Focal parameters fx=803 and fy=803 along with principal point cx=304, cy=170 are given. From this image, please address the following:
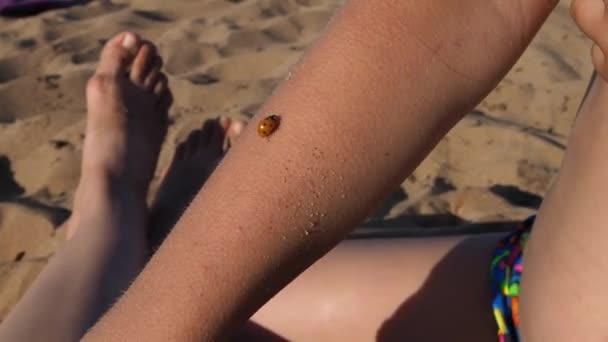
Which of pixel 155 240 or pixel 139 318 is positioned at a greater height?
pixel 139 318

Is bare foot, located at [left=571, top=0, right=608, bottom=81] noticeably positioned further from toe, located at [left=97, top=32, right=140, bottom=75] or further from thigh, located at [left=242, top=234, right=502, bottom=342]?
toe, located at [left=97, top=32, right=140, bottom=75]

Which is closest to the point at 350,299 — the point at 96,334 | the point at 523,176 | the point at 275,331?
the point at 275,331

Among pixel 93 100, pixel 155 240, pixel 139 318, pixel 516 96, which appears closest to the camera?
pixel 139 318

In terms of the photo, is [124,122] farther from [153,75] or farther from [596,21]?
[596,21]

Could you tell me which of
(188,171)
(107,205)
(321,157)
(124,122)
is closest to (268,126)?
(321,157)

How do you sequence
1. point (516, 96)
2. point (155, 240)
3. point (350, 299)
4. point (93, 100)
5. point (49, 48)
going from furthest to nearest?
1. point (49, 48)
2. point (516, 96)
3. point (93, 100)
4. point (155, 240)
5. point (350, 299)

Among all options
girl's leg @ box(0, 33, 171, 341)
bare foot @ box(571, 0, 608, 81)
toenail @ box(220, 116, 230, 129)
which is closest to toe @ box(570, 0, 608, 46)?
bare foot @ box(571, 0, 608, 81)

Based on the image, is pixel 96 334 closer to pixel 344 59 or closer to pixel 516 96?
pixel 344 59
